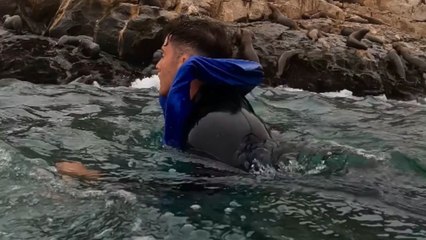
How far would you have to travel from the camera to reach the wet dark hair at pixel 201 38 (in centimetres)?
500

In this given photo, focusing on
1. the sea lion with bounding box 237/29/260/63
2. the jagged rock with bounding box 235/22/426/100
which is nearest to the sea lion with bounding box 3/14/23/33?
the sea lion with bounding box 237/29/260/63

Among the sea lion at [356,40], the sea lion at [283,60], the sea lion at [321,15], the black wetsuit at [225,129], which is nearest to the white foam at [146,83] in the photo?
the sea lion at [283,60]

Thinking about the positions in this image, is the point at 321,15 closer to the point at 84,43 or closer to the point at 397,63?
the point at 397,63

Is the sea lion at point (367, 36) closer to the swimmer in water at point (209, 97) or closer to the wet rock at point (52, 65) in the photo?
the wet rock at point (52, 65)

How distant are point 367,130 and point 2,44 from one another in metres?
11.2

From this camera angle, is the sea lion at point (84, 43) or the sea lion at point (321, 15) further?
the sea lion at point (321, 15)

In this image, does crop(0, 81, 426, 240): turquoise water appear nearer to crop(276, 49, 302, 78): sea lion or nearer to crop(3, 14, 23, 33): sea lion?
crop(276, 49, 302, 78): sea lion

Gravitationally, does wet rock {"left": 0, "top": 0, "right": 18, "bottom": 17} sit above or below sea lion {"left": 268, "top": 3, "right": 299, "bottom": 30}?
below

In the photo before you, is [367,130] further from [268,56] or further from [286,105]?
[268,56]

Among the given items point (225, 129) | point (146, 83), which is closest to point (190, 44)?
point (225, 129)

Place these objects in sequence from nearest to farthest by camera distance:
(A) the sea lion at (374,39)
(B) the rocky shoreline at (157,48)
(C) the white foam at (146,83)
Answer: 1. (C) the white foam at (146,83)
2. (B) the rocky shoreline at (157,48)
3. (A) the sea lion at (374,39)

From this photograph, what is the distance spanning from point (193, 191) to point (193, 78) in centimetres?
85

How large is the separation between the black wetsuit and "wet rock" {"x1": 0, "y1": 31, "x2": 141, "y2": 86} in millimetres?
9552

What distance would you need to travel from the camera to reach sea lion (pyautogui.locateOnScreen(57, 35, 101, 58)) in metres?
16.0
